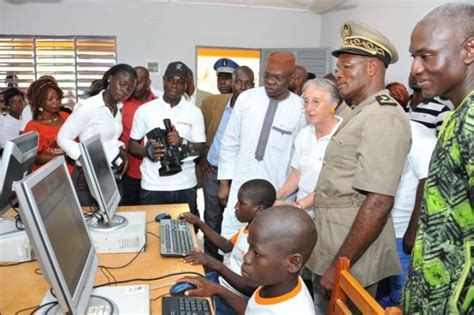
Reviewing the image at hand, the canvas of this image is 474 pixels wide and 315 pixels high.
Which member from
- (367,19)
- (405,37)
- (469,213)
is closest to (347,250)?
(469,213)

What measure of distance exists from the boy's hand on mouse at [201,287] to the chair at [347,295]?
0.39 m

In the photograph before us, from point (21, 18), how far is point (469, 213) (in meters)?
6.87

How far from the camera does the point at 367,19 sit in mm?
5363

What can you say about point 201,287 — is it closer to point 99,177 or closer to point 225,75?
point 99,177

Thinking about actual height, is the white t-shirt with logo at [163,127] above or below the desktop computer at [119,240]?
above

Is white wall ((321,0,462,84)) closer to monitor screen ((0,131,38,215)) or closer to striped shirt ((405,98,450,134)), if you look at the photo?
striped shirt ((405,98,450,134))

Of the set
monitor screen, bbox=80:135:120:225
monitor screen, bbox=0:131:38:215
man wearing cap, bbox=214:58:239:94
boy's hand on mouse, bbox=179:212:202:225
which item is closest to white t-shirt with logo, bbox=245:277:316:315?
monitor screen, bbox=80:135:120:225

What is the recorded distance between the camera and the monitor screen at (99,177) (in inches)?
68.4

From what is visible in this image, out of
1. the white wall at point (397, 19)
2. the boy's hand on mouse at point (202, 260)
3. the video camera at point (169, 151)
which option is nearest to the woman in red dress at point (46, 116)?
the video camera at point (169, 151)

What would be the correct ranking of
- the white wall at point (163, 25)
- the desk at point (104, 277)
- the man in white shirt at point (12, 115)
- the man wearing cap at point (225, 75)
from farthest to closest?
1. the white wall at point (163, 25)
2. the man in white shirt at point (12, 115)
3. the man wearing cap at point (225, 75)
4. the desk at point (104, 277)

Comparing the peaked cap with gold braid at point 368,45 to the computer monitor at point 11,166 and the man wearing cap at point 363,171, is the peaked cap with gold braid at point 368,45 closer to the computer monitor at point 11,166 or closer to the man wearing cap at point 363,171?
the man wearing cap at point 363,171

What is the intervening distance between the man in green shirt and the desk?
2.51 feet

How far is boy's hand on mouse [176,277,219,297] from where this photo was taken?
1407 mm

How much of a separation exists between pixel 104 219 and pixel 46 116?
150 centimetres
